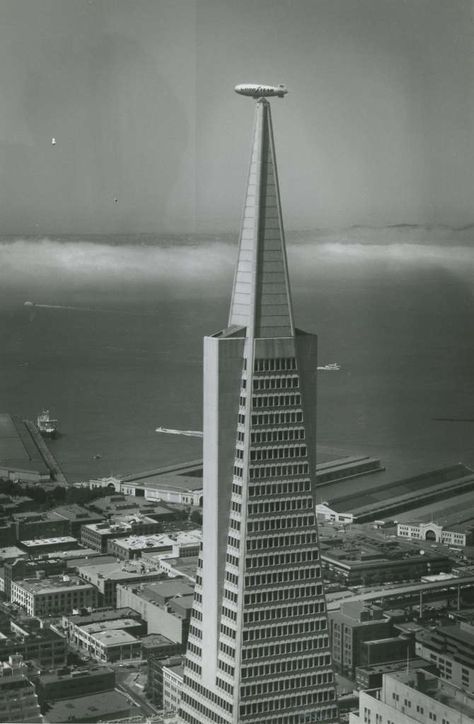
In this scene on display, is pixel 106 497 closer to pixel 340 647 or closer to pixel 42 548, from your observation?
pixel 42 548

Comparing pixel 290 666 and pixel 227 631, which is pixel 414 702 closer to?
pixel 290 666

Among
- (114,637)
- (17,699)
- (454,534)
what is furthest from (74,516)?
(17,699)

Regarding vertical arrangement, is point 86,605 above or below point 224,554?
below

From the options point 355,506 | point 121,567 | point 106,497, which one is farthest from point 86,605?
point 355,506

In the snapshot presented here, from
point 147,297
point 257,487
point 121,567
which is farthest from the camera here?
point 121,567

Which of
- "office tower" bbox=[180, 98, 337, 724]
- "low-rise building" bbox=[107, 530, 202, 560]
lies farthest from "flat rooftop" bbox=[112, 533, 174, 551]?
"office tower" bbox=[180, 98, 337, 724]

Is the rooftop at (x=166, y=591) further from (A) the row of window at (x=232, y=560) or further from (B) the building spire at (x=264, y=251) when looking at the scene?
(B) the building spire at (x=264, y=251)
